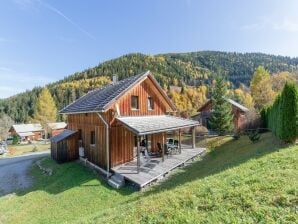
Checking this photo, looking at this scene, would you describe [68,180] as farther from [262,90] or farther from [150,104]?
[262,90]

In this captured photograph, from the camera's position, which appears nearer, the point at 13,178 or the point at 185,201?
the point at 185,201

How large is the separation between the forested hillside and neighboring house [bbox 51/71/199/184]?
214ft

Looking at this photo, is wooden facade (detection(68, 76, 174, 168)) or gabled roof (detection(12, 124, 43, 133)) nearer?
wooden facade (detection(68, 76, 174, 168))

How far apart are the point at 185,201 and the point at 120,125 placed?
32.7 feet

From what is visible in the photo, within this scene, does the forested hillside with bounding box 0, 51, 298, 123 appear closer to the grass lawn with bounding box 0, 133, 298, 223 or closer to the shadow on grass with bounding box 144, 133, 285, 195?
the shadow on grass with bounding box 144, 133, 285, 195

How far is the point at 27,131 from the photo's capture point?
63.6m

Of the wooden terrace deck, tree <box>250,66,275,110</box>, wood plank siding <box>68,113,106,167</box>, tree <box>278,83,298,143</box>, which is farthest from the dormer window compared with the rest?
tree <box>250,66,275,110</box>

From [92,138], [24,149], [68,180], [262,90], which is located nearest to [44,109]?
[24,149]

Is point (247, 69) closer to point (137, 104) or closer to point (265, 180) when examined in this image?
point (137, 104)

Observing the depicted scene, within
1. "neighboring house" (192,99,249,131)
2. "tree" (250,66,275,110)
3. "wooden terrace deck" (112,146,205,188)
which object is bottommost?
"wooden terrace deck" (112,146,205,188)

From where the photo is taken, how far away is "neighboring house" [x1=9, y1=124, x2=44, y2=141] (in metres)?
61.7

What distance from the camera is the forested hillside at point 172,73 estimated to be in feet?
317

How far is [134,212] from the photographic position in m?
6.47

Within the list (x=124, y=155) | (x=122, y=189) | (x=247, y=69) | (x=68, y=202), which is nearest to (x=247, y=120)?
(x=124, y=155)
